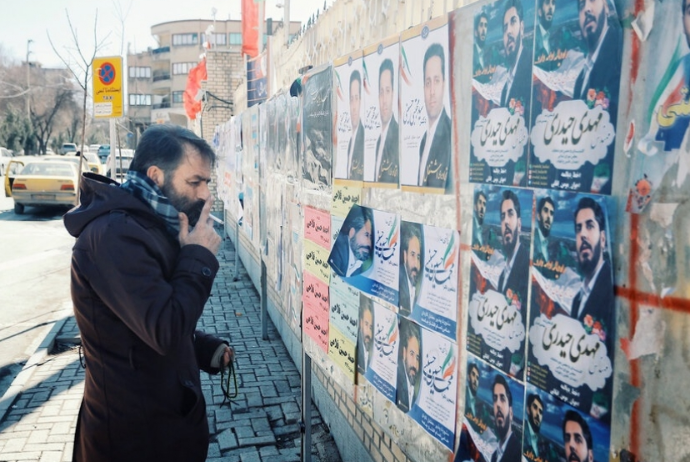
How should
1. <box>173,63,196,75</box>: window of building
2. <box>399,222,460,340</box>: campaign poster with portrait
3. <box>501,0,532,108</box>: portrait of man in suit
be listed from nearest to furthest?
<box>501,0,532,108</box>: portrait of man in suit → <box>399,222,460,340</box>: campaign poster with portrait → <box>173,63,196,75</box>: window of building

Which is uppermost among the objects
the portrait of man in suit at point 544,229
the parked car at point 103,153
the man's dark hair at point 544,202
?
the parked car at point 103,153

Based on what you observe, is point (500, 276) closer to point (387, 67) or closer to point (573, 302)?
point (573, 302)

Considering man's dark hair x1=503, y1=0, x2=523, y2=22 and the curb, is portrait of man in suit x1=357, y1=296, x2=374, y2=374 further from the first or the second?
the curb

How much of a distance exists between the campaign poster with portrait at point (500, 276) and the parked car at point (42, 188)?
18.7 metres

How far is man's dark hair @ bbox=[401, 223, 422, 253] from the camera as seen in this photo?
2.54 meters

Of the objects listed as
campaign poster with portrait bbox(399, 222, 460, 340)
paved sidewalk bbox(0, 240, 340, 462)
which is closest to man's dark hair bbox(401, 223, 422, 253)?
campaign poster with portrait bbox(399, 222, 460, 340)

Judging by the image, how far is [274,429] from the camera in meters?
4.80

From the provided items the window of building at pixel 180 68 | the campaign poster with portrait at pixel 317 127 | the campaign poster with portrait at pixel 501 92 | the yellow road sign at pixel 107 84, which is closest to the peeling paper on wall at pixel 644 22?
the campaign poster with portrait at pixel 501 92

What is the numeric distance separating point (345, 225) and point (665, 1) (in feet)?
6.77

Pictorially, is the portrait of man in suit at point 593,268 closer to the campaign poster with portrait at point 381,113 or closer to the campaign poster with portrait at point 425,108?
the campaign poster with portrait at point 425,108

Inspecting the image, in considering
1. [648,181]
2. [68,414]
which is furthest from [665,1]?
[68,414]

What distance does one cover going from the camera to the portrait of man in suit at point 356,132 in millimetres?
3059

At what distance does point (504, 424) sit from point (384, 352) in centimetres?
96

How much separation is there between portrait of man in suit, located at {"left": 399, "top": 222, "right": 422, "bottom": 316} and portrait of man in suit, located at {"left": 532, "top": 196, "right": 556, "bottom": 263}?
792mm
